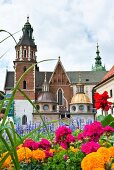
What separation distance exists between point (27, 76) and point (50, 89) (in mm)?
5062

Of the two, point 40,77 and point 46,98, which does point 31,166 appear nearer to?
point 46,98

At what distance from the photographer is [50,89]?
56.8 metres

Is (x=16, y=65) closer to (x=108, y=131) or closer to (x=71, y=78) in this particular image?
(x=71, y=78)

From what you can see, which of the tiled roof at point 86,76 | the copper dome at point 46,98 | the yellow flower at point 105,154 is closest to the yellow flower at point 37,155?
the yellow flower at point 105,154

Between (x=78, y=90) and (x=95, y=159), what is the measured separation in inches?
2119

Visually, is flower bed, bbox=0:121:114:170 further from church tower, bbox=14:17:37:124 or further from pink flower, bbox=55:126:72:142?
church tower, bbox=14:17:37:124

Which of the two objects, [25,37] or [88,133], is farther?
[25,37]

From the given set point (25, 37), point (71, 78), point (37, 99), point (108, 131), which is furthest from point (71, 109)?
point (108, 131)

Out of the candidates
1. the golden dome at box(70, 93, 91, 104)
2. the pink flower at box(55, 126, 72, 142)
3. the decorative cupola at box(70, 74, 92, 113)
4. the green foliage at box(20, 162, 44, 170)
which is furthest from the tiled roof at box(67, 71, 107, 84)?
the green foliage at box(20, 162, 44, 170)

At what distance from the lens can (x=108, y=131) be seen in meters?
3.11

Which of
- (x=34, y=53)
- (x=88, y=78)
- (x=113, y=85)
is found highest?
(x=34, y=53)

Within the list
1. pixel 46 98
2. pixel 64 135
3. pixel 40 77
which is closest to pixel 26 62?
pixel 40 77

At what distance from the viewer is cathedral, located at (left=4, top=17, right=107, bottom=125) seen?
51062mm

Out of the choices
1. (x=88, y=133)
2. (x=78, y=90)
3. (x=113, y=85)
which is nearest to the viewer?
(x=88, y=133)
